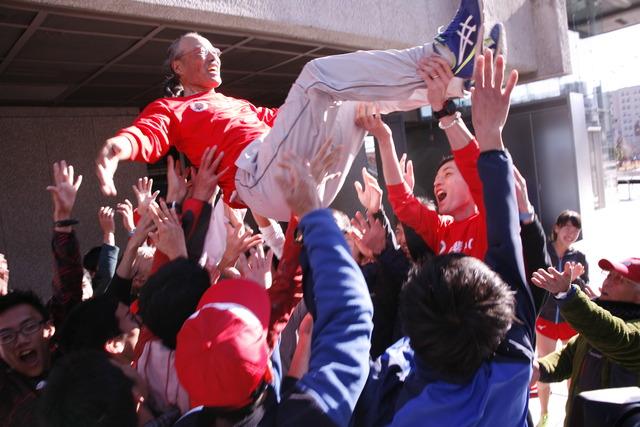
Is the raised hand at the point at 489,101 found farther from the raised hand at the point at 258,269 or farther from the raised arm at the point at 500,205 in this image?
the raised hand at the point at 258,269

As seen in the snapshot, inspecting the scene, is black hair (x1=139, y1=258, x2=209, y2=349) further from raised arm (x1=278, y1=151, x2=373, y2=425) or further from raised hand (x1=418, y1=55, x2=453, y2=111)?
raised hand (x1=418, y1=55, x2=453, y2=111)

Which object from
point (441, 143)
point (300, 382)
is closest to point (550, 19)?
point (441, 143)

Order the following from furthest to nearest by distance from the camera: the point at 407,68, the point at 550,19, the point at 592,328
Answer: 1. the point at 550,19
2. the point at 407,68
3. the point at 592,328

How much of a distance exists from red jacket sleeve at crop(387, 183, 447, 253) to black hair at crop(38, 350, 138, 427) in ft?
5.21

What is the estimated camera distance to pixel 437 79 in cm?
198

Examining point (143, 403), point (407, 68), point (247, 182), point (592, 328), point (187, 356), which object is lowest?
point (592, 328)

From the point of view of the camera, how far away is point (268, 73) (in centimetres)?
617

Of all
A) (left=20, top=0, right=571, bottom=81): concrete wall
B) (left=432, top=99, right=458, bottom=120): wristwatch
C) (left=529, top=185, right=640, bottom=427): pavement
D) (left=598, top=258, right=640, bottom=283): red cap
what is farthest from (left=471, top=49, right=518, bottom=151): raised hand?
(left=529, top=185, right=640, bottom=427): pavement

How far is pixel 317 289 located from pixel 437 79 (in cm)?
112

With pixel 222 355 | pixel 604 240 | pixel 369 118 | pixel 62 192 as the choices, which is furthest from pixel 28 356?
pixel 604 240

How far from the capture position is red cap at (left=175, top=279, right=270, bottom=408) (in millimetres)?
1078

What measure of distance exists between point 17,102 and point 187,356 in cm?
616

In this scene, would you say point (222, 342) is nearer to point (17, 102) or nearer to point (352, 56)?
point (352, 56)

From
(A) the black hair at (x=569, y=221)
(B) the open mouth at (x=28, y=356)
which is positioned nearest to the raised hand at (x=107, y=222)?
(B) the open mouth at (x=28, y=356)
